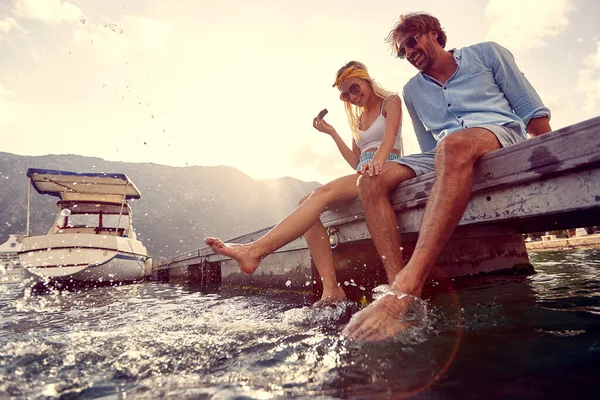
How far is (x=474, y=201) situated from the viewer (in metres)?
1.99

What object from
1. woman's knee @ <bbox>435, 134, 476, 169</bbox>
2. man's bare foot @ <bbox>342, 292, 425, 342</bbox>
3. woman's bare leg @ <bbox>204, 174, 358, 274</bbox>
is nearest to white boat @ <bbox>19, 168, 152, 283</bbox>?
woman's bare leg @ <bbox>204, 174, 358, 274</bbox>

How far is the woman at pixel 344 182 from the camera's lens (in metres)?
2.42

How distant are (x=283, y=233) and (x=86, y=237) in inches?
382

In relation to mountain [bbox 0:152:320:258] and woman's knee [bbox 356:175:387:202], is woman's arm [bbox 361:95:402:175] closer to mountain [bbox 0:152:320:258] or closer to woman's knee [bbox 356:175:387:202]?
woman's knee [bbox 356:175:387:202]

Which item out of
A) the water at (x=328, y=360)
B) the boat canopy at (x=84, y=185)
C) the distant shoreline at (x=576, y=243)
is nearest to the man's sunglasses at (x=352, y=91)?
the water at (x=328, y=360)

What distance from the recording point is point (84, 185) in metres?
11.3

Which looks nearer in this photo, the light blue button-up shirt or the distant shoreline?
the light blue button-up shirt

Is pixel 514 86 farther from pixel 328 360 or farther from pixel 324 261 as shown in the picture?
pixel 328 360

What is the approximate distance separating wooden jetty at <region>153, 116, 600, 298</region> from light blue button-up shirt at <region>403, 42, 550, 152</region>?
477 millimetres

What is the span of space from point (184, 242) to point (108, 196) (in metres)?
53.2

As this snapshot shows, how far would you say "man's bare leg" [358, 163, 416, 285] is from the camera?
2.28m

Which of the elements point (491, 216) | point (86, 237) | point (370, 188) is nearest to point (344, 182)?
point (370, 188)

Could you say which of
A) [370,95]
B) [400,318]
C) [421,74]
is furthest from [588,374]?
[370,95]

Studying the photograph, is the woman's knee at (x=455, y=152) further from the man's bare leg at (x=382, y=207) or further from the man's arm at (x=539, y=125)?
the man's arm at (x=539, y=125)
